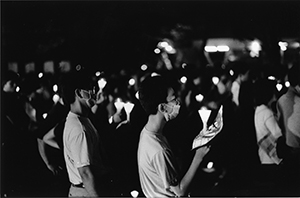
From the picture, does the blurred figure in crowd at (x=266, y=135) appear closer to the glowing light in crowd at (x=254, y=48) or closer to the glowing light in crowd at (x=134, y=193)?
the glowing light in crowd at (x=254, y=48)

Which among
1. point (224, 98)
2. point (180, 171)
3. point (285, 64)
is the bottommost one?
point (180, 171)

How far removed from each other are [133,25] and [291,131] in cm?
113

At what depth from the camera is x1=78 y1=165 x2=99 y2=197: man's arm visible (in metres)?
3.18

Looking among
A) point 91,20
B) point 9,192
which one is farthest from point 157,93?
point 9,192

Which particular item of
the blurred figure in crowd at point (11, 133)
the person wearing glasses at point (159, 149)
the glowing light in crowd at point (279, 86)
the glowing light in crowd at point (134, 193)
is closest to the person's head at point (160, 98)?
the person wearing glasses at point (159, 149)

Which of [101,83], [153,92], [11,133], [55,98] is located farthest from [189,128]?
[11,133]

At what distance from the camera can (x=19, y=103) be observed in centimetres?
329

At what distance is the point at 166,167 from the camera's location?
3.10 meters

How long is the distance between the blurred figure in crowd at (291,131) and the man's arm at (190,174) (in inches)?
18.4

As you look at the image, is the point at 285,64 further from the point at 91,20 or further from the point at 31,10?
the point at 31,10

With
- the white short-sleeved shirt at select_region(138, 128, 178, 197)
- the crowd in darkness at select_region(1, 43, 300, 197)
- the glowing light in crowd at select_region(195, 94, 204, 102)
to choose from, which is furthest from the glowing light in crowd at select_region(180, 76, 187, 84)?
the white short-sleeved shirt at select_region(138, 128, 178, 197)

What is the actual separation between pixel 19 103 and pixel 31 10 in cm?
57

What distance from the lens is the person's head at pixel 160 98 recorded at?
3.14 m

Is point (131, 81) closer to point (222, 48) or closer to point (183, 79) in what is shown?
point (183, 79)
